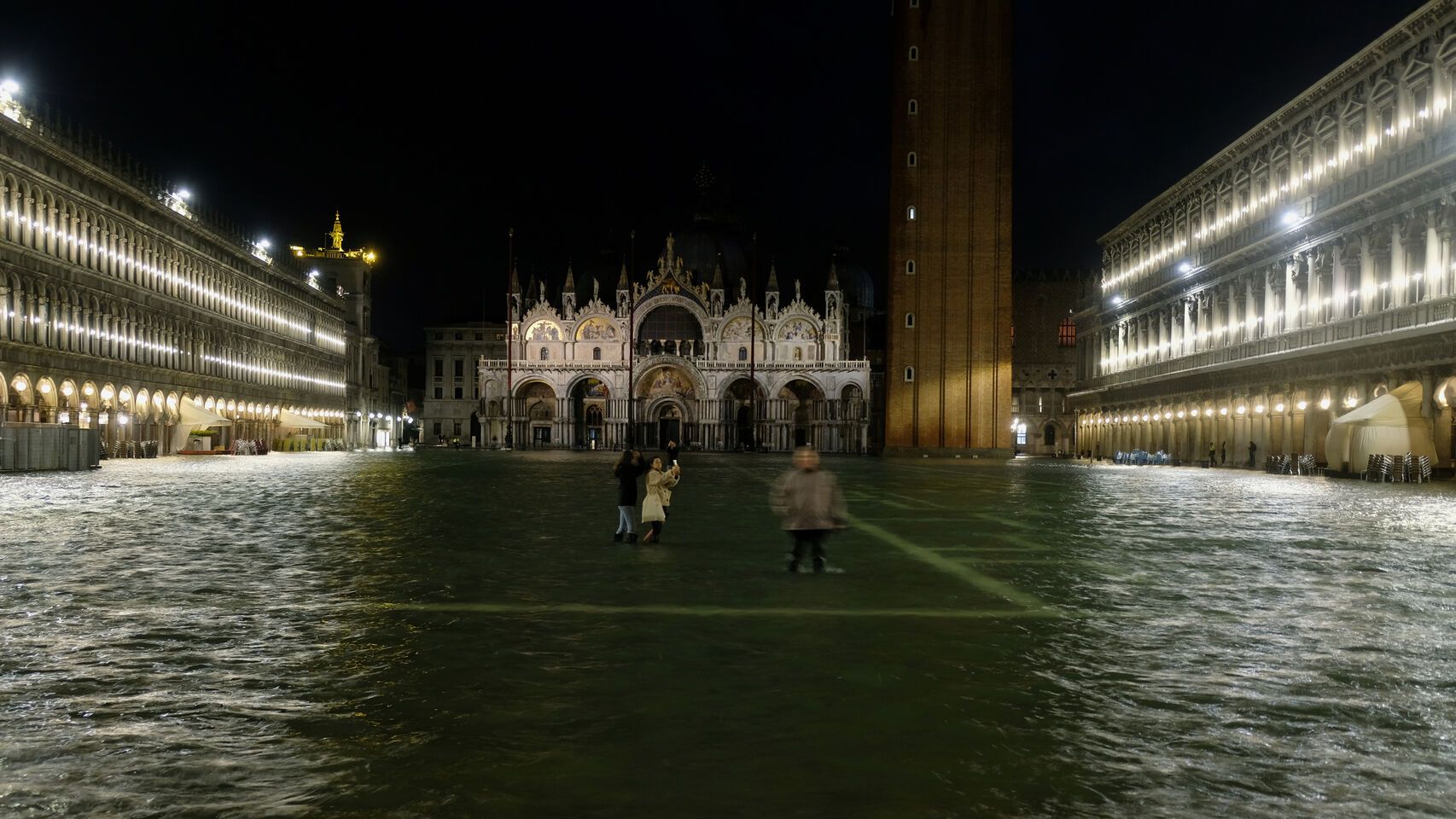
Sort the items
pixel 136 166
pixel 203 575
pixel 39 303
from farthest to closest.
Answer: pixel 136 166
pixel 39 303
pixel 203 575

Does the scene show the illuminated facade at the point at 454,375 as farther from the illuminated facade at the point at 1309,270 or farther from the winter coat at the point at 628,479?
the winter coat at the point at 628,479

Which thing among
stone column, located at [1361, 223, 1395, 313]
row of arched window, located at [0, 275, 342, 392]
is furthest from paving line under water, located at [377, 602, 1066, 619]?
row of arched window, located at [0, 275, 342, 392]

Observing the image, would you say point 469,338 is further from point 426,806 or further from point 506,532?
point 426,806

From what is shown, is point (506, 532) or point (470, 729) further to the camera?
point (506, 532)

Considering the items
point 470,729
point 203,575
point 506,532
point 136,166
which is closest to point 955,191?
point 136,166

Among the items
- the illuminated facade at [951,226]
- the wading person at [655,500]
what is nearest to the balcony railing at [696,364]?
the illuminated facade at [951,226]

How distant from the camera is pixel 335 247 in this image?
11194 centimetres

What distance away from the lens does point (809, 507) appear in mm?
12523

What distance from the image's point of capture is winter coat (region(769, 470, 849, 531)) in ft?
41.0

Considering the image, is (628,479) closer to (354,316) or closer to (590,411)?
(590,411)

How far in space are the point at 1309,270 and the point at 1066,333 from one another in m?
55.0

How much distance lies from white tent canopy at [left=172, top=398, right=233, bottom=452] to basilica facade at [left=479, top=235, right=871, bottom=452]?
38522 millimetres

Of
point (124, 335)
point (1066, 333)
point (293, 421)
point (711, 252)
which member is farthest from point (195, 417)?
point (1066, 333)

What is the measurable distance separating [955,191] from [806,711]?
67832 mm
